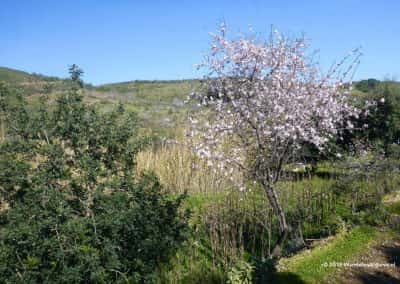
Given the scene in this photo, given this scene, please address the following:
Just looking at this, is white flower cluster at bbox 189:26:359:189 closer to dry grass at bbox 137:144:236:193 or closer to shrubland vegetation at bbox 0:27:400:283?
shrubland vegetation at bbox 0:27:400:283

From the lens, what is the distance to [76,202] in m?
4.51

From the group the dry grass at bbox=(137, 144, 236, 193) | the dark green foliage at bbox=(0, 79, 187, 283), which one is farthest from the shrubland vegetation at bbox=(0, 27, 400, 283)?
the dry grass at bbox=(137, 144, 236, 193)

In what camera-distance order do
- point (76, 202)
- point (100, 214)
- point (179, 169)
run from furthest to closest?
point (179, 169)
point (76, 202)
point (100, 214)

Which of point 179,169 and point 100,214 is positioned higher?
point 100,214

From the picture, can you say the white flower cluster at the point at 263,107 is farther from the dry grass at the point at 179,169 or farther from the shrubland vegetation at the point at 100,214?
the dry grass at the point at 179,169

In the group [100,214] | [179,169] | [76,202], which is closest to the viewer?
[100,214]

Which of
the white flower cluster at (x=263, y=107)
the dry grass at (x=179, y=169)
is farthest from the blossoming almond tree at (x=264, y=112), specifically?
the dry grass at (x=179, y=169)

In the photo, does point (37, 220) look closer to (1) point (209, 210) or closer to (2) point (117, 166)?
(2) point (117, 166)

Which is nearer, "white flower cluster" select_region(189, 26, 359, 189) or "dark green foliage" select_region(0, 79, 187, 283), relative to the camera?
"dark green foliage" select_region(0, 79, 187, 283)

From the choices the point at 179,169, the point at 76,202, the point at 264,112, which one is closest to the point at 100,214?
the point at 76,202

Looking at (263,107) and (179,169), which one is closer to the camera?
(263,107)

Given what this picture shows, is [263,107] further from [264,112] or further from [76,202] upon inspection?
[76,202]

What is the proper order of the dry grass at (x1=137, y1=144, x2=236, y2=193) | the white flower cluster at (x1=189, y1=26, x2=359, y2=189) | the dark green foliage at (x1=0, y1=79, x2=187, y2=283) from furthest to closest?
the dry grass at (x1=137, y1=144, x2=236, y2=193) < the white flower cluster at (x1=189, y1=26, x2=359, y2=189) < the dark green foliage at (x1=0, y1=79, x2=187, y2=283)

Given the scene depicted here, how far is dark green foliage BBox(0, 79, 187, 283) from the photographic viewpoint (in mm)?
4086
